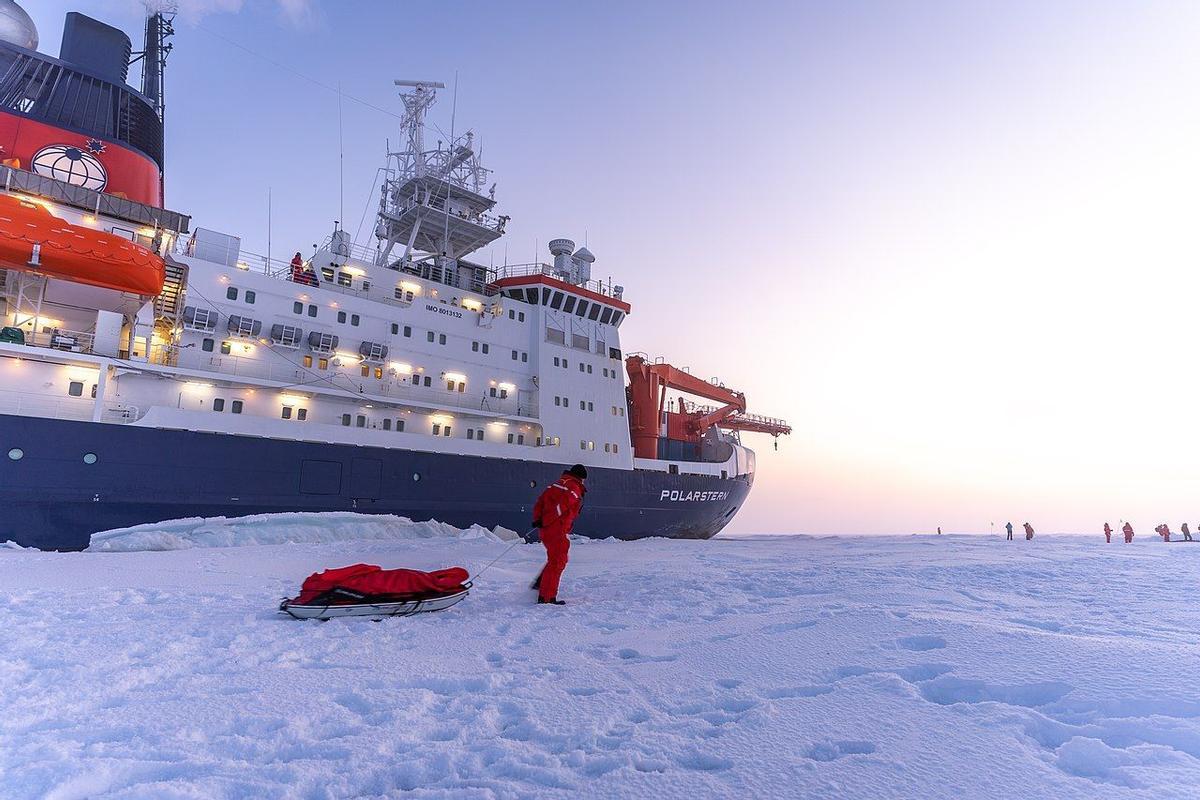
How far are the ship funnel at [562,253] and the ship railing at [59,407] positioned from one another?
1443 cm

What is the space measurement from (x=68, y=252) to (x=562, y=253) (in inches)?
585

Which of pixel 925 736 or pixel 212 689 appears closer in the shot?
pixel 925 736

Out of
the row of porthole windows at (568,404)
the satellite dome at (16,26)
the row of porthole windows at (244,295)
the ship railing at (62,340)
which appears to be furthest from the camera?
the row of porthole windows at (568,404)

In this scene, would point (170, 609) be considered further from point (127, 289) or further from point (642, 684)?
point (127, 289)

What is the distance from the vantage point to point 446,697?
2.99 m

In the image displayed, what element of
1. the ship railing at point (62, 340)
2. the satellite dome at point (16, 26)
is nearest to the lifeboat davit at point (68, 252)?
the ship railing at point (62, 340)

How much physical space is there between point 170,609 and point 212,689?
270 centimetres

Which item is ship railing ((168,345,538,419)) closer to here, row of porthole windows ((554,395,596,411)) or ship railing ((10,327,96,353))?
row of porthole windows ((554,395,596,411))

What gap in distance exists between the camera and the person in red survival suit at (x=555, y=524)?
5.77m

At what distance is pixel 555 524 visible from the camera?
594 centimetres

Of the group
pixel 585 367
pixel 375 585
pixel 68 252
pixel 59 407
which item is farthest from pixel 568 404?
pixel 375 585

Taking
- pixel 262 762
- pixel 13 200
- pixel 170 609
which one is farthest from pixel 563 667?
pixel 13 200

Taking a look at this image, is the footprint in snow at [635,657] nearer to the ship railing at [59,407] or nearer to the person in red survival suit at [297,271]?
the ship railing at [59,407]

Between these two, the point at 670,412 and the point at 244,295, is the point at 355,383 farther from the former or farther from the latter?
the point at 670,412
